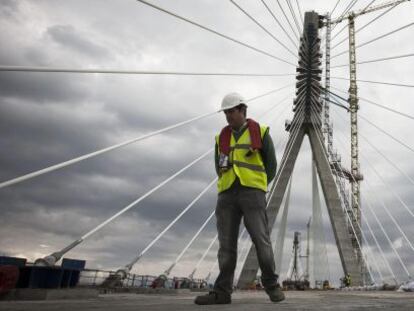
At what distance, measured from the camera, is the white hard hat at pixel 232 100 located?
4996 millimetres

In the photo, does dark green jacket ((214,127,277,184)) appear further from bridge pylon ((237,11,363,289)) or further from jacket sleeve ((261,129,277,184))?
bridge pylon ((237,11,363,289))

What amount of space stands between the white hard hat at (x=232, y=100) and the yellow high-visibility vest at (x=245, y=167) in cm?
30

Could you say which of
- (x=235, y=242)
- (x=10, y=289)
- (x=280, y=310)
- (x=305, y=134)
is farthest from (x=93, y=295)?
(x=305, y=134)

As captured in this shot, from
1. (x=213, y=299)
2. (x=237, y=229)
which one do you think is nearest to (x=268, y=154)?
(x=237, y=229)

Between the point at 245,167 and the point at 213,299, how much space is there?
1.39 metres

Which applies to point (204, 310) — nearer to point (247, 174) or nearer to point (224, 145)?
point (247, 174)

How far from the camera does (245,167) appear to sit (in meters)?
4.90

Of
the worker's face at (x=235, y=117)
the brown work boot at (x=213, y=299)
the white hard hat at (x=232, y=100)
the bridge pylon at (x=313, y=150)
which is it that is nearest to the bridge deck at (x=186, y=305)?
the brown work boot at (x=213, y=299)

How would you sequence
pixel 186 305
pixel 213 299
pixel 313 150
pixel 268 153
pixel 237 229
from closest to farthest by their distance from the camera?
pixel 186 305 < pixel 213 299 < pixel 268 153 < pixel 237 229 < pixel 313 150

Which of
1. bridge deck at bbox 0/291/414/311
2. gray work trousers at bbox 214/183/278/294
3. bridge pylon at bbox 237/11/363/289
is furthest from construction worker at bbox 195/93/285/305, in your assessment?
bridge pylon at bbox 237/11/363/289

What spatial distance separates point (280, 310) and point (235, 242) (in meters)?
1.35

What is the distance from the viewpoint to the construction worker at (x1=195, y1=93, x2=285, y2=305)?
15.9 feet

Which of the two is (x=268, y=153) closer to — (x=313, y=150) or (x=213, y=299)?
(x=213, y=299)

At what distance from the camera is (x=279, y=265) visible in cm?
2272
